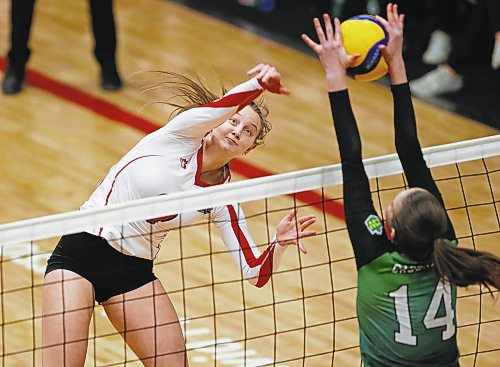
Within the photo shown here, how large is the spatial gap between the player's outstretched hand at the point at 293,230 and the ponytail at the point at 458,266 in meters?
0.71

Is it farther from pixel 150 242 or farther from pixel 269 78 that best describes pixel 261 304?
pixel 269 78

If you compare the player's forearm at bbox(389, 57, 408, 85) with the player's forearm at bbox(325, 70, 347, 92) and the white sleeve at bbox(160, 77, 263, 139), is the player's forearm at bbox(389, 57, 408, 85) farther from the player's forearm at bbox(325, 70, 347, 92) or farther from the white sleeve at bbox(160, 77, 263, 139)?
the white sleeve at bbox(160, 77, 263, 139)

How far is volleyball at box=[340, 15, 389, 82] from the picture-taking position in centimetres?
433

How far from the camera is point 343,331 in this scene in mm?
6086

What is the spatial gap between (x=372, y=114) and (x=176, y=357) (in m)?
4.57

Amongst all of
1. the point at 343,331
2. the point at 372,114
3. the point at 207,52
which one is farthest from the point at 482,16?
the point at 343,331

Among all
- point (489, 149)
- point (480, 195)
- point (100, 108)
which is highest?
point (489, 149)

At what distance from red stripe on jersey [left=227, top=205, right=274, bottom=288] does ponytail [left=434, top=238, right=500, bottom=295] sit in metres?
0.93

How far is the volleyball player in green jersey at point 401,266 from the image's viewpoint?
3.85m

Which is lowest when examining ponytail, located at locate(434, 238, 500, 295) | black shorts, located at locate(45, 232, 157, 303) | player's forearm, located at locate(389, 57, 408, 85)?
black shorts, located at locate(45, 232, 157, 303)

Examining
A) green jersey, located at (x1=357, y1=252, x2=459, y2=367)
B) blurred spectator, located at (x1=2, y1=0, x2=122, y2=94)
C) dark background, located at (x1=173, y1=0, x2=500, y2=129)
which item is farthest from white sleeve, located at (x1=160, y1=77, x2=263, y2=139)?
dark background, located at (x1=173, y1=0, x2=500, y2=129)

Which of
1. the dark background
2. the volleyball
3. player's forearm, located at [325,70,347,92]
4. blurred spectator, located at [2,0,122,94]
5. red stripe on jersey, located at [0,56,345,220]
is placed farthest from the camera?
the dark background

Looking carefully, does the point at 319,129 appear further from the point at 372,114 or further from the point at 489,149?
the point at 489,149

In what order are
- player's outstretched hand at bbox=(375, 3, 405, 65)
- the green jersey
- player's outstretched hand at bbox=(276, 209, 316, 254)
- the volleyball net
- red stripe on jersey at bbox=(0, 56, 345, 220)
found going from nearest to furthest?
the green jersey < player's outstretched hand at bbox=(375, 3, 405, 65) < player's outstretched hand at bbox=(276, 209, 316, 254) < the volleyball net < red stripe on jersey at bbox=(0, 56, 345, 220)
